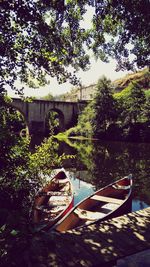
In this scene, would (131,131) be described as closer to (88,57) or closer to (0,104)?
(88,57)

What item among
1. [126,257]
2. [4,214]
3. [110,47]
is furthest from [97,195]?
[4,214]

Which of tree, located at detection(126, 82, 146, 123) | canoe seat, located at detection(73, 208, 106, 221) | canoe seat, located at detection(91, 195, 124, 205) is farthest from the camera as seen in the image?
tree, located at detection(126, 82, 146, 123)

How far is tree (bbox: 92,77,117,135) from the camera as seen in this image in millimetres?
41125

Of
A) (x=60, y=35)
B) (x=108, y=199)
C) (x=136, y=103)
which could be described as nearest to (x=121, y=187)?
(x=108, y=199)

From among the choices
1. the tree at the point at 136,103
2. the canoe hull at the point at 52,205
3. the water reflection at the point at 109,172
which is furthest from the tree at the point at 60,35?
the tree at the point at 136,103

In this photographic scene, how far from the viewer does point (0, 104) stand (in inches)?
156

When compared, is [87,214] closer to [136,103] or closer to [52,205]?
[52,205]

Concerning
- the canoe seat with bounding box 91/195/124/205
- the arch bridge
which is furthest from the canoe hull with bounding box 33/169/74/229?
the arch bridge

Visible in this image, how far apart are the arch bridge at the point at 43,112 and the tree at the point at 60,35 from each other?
145 feet

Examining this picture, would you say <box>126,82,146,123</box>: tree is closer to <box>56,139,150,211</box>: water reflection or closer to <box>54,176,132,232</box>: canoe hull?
<box>56,139,150,211</box>: water reflection

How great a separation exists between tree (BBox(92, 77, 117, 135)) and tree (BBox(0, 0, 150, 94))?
30.2 metres

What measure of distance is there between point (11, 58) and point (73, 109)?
56133 millimetres

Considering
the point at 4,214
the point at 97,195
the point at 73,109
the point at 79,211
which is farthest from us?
the point at 73,109

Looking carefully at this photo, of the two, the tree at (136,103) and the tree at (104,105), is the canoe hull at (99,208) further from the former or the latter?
the tree at (104,105)
